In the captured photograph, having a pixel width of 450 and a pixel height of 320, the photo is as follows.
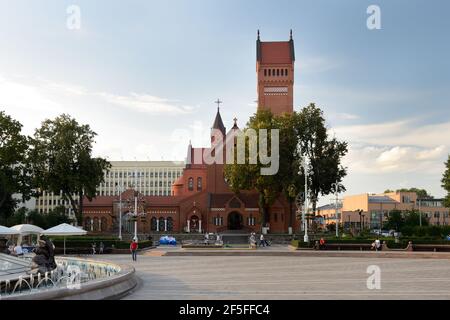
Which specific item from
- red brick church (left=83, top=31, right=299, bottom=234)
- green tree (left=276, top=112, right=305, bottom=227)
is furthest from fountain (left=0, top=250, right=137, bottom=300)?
red brick church (left=83, top=31, right=299, bottom=234)

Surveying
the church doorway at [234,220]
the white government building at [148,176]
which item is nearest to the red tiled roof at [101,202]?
the church doorway at [234,220]

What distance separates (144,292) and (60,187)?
153 ft

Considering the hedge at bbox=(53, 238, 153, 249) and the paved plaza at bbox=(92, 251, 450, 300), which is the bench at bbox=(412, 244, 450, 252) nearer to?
the paved plaza at bbox=(92, 251, 450, 300)

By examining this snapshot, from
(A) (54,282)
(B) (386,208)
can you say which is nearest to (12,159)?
(A) (54,282)

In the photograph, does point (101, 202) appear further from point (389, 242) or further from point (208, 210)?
point (389, 242)

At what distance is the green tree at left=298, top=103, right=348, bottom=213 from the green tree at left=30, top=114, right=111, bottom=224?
1020 inches

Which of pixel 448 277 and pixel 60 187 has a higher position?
pixel 60 187

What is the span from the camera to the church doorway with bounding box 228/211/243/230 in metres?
77.8

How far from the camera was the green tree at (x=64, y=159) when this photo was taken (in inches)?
2379

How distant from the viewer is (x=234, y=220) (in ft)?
257

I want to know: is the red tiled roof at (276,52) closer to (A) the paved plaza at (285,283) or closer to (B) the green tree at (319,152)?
(B) the green tree at (319,152)

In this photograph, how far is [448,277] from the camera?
23297 millimetres

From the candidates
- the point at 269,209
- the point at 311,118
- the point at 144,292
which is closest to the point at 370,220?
the point at 269,209
